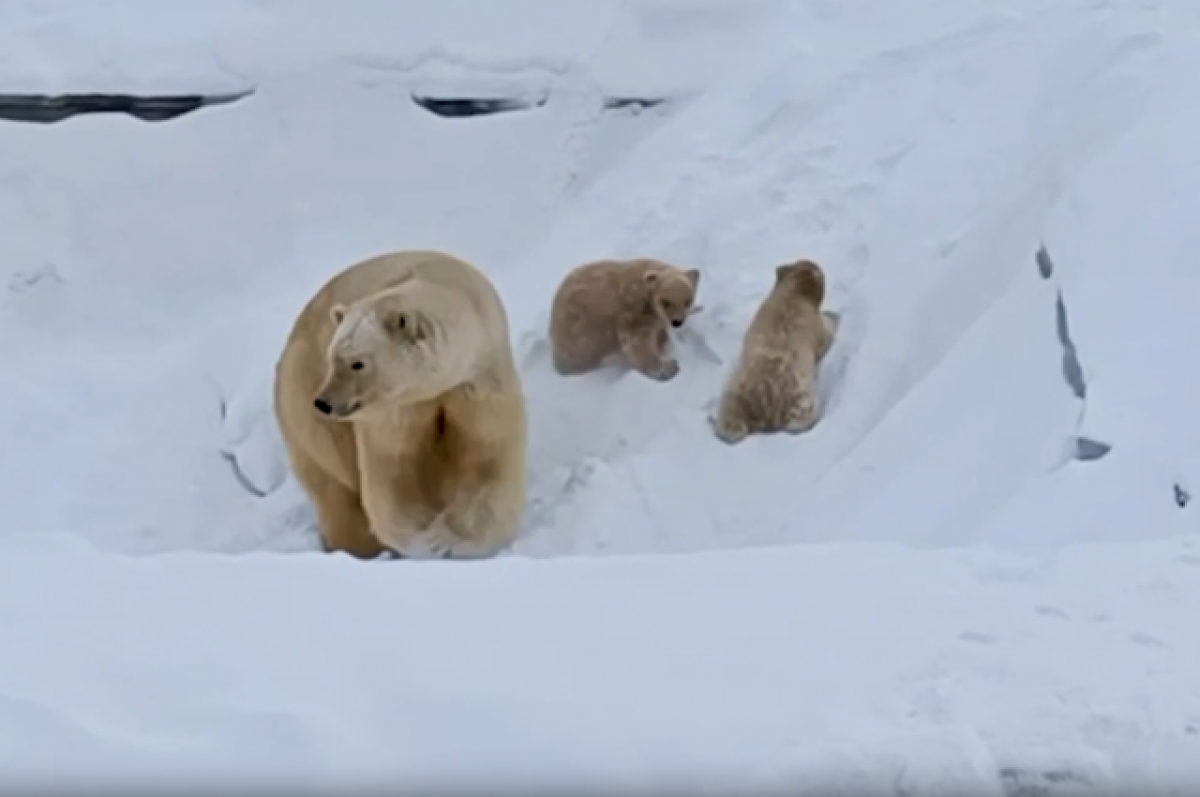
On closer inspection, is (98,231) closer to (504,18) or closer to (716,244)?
(504,18)

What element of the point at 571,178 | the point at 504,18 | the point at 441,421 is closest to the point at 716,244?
the point at 571,178

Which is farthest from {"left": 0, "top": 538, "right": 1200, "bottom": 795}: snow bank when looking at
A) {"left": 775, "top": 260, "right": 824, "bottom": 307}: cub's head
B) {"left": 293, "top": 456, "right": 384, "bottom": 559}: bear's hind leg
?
{"left": 775, "top": 260, "right": 824, "bottom": 307}: cub's head

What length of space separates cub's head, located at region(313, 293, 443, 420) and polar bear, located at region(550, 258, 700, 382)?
1089mm

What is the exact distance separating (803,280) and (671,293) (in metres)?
0.47

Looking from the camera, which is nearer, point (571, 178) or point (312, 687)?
point (312, 687)

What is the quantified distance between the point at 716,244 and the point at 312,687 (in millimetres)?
4166

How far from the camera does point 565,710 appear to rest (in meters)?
2.14

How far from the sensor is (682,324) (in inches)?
223

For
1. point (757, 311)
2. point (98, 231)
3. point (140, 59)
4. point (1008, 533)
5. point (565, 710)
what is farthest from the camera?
point (140, 59)

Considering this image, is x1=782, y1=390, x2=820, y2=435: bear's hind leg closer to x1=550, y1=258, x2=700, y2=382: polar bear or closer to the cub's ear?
x1=550, y1=258, x2=700, y2=382: polar bear

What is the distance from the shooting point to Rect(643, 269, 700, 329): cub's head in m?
5.52

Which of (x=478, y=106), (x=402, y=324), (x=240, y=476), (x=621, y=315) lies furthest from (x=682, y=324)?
(x=478, y=106)

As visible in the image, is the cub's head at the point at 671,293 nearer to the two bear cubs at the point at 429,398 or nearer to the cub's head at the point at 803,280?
the two bear cubs at the point at 429,398

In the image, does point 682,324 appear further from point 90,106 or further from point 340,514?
point 90,106
